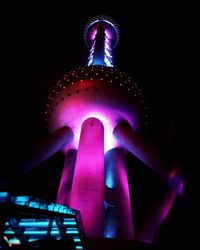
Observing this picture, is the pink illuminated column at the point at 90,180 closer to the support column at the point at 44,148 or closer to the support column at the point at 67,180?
the support column at the point at 44,148

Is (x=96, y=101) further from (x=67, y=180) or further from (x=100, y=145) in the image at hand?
(x=67, y=180)

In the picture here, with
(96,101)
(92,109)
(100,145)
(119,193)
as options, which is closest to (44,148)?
(100,145)

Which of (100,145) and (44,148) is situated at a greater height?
(100,145)

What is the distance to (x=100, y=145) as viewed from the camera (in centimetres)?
1593

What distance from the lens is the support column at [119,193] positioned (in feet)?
47.4

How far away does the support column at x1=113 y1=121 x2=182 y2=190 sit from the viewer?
12.3 metres

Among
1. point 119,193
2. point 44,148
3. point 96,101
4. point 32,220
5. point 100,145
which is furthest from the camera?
point 96,101

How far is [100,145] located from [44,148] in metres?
3.22

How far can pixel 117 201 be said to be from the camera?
1537 cm

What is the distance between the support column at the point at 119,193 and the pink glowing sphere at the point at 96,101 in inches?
42.0

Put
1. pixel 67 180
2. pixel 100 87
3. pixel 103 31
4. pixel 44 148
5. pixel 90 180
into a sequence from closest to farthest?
1. pixel 90 180
2. pixel 44 148
3. pixel 67 180
4. pixel 100 87
5. pixel 103 31

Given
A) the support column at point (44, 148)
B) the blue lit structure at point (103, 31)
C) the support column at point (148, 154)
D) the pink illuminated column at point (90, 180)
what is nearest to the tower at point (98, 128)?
the pink illuminated column at point (90, 180)

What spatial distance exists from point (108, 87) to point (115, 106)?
1315 millimetres

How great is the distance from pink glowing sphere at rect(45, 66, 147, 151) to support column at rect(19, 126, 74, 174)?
163 cm
